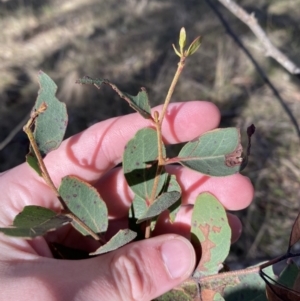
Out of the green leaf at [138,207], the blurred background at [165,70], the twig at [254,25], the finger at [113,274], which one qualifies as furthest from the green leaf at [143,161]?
the blurred background at [165,70]

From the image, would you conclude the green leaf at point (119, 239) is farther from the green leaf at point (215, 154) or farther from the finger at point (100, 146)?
the finger at point (100, 146)

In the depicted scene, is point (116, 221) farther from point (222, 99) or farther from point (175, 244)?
point (222, 99)

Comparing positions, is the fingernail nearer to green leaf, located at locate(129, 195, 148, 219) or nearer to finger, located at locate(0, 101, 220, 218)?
green leaf, located at locate(129, 195, 148, 219)

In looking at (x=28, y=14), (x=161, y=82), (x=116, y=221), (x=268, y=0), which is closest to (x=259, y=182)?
(x=161, y=82)

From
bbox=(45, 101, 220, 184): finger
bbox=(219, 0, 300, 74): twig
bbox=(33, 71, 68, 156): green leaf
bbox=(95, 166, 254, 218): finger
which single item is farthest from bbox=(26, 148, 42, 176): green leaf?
bbox=(219, 0, 300, 74): twig

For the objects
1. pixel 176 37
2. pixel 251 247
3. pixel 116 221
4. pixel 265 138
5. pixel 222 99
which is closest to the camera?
pixel 116 221
